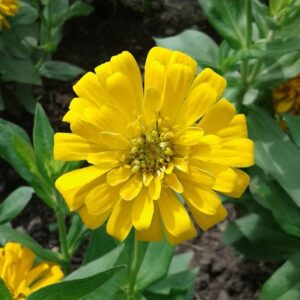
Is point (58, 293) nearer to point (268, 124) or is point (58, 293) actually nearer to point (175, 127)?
point (175, 127)

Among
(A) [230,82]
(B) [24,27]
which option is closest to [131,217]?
(A) [230,82]

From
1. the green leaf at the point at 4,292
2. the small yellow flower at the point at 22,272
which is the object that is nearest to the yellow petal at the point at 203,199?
the green leaf at the point at 4,292

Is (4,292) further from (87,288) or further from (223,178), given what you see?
(223,178)

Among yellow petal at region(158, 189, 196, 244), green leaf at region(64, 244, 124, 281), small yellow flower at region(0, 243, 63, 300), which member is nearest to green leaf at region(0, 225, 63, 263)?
small yellow flower at region(0, 243, 63, 300)

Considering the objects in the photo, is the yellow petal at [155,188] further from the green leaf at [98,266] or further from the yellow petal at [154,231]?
the green leaf at [98,266]

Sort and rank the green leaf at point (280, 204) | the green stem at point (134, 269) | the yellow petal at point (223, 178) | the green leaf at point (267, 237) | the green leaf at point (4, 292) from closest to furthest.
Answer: the yellow petal at point (223, 178) → the green leaf at point (4, 292) → the green stem at point (134, 269) → the green leaf at point (280, 204) → the green leaf at point (267, 237)

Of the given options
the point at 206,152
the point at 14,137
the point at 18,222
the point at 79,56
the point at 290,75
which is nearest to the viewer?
the point at 206,152

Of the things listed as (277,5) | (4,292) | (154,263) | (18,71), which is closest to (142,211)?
(4,292)
